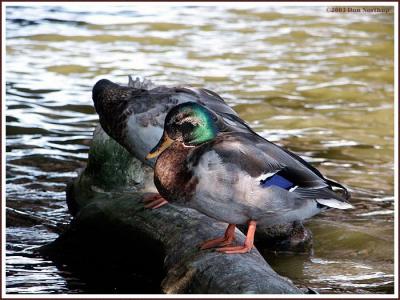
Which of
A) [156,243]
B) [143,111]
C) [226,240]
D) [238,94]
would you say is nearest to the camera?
[226,240]

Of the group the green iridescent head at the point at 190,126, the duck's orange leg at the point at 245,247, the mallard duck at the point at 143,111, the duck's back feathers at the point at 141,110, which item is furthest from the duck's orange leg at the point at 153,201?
the green iridescent head at the point at 190,126

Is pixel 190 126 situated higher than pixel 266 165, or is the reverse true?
pixel 190 126

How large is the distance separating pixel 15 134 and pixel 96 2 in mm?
7803

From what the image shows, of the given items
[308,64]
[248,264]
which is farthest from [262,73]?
[248,264]

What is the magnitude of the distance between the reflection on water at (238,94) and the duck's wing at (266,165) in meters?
0.96

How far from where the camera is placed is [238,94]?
36.2 feet

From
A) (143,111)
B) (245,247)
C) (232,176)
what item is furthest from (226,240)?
(143,111)

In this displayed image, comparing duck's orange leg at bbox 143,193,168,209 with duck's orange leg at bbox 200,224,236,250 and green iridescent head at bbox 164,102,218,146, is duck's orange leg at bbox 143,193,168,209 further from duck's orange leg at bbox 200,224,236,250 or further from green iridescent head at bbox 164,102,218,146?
green iridescent head at bbox 164,102,218,146

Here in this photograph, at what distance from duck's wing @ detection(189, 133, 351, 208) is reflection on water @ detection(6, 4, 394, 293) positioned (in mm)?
959

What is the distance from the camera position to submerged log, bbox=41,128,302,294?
490 cm

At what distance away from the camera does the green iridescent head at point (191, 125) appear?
484 centimetres

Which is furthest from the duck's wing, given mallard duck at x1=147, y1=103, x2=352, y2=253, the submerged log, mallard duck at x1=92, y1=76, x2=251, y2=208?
mallard duck at x1=92, y1=76, x2=251, y2=208

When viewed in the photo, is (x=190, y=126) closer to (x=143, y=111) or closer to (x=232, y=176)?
(x=232, y=176)

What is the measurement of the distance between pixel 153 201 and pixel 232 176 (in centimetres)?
125
